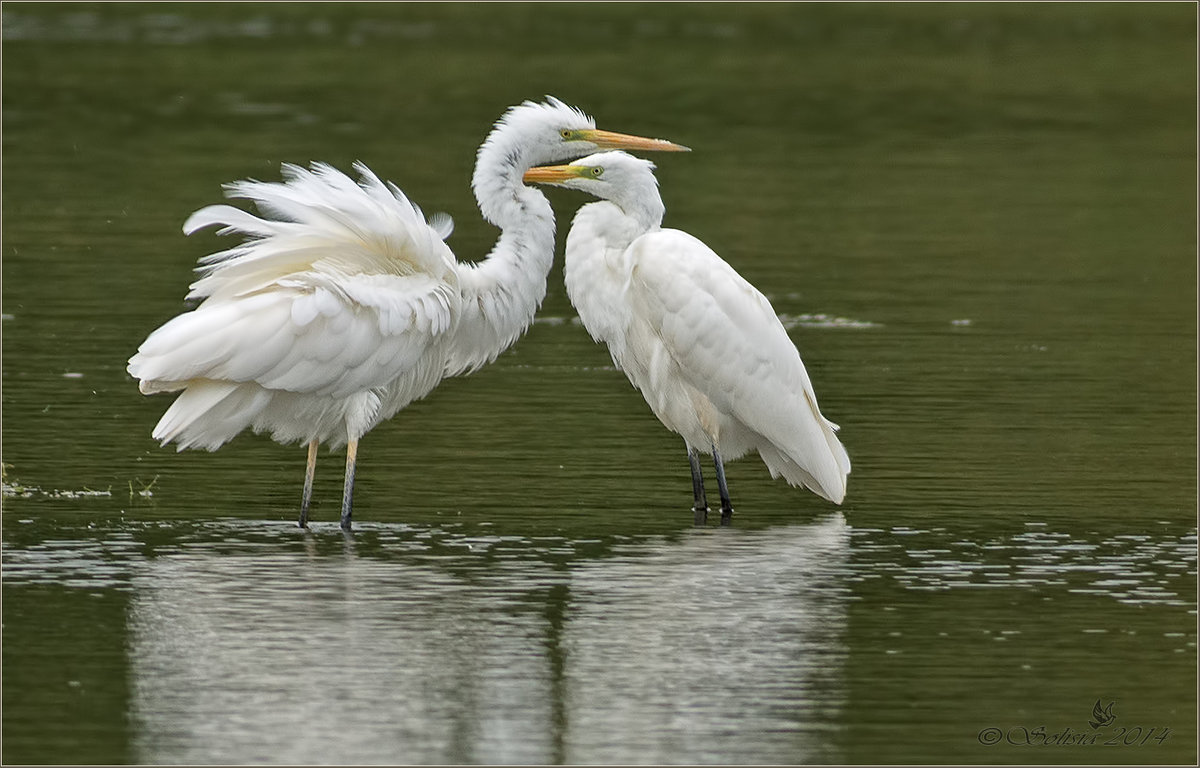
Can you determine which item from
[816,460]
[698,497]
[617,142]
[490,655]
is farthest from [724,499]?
[490,655]

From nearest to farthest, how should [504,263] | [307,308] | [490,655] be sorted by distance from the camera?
1. [490,655]
2. [307,308]
3. [504,263]

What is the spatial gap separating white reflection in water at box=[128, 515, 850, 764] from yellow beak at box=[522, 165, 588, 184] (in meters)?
1.98

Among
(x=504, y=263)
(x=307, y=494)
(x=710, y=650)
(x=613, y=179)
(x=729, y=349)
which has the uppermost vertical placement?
(x=613, y=179)

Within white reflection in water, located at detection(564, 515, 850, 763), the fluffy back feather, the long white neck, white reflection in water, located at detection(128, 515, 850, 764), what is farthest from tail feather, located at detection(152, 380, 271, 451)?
white reflection in water, located at detection(564, 515, 850, 763)

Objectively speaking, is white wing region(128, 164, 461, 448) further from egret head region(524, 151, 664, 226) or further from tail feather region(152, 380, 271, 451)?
egret head region(524, 151, 664, 226)

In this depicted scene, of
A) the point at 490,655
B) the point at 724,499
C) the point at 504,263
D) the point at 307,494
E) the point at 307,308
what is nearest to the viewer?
Result: the point at 490,655

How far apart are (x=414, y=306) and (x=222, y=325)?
87 cm

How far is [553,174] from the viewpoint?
10.6 meters

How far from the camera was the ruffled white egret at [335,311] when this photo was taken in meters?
9.20

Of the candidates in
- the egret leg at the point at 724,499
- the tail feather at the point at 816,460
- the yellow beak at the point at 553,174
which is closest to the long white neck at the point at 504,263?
the yellow beak at the point at 553,174

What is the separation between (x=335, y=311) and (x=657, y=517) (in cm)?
169

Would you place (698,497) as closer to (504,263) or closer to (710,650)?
(504,263)

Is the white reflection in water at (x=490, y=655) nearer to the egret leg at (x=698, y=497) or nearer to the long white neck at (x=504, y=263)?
the egret leg at (x=698, y=497)

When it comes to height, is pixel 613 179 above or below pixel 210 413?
above
